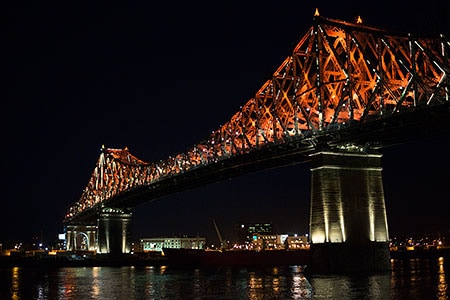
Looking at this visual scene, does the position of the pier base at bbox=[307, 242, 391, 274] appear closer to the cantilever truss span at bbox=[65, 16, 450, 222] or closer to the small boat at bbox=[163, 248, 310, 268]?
the cantilever truss span at bbox=[65, 16, 450, 222]

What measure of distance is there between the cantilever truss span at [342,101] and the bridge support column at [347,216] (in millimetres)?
1466

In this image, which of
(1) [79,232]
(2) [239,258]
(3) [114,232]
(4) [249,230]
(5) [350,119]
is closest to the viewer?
(5) [350,119]

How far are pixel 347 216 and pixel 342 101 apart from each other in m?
7.69

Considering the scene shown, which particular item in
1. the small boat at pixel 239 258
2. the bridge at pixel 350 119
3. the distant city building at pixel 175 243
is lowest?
the small boat at pixel 239 258

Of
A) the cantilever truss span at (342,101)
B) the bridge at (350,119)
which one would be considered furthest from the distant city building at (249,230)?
the bridge at (350,119)

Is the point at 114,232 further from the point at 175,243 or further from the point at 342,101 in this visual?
the point at 175,243

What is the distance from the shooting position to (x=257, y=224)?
198 meters

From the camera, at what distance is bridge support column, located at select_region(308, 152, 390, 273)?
136 ft

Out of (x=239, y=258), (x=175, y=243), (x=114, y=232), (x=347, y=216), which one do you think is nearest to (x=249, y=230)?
(x=175, y=243)

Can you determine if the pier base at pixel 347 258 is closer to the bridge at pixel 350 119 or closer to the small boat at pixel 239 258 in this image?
the bridge at pixel 350 119

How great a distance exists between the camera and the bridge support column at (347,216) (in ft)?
136

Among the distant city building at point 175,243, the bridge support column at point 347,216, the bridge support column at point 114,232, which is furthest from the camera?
the distant city building at point 175,243

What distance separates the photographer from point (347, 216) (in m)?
42.3

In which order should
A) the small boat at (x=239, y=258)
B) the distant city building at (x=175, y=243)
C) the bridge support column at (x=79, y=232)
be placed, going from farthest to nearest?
the distant city building at (x=175, y=243) < the bridge support column at (x=79, y=232) < the small boat at (x=239, y=258)
